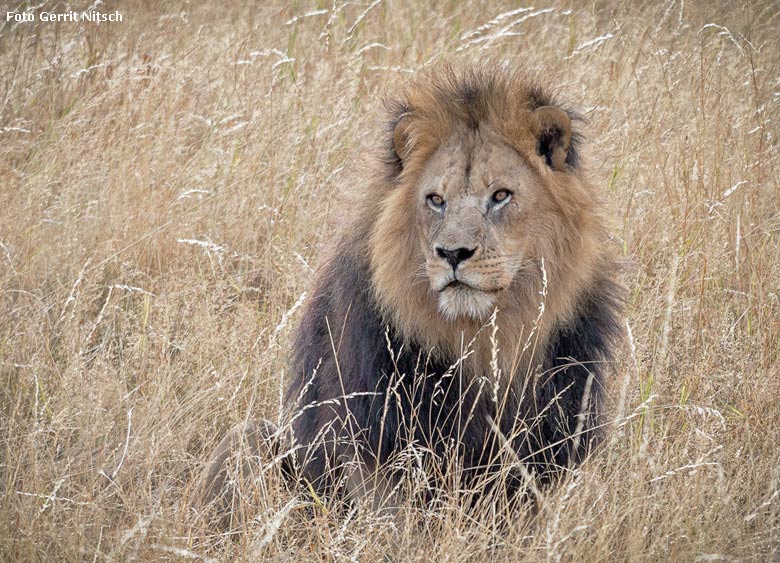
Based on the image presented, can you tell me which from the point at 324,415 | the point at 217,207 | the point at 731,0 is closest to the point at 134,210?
the point at 217,207

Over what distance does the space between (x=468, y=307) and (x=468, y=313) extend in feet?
0.09

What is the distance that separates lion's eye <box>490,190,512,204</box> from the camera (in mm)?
3346

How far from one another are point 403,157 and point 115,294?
2067 mm

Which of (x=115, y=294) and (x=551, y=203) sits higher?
(x=551, y=203)

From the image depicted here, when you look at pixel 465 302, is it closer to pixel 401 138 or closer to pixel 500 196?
pixel 500 196

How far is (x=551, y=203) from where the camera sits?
3438 mm

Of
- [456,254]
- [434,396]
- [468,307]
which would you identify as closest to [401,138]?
[456,254]

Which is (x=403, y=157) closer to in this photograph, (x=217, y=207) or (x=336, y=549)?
(x=336, y=549)

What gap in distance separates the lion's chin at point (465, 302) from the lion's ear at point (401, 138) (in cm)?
60

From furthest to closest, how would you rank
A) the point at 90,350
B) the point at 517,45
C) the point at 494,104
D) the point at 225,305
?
the point at 517,45
the point at 225,305
the point at 90,350
the point at 494,104

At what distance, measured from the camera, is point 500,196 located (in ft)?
11.0

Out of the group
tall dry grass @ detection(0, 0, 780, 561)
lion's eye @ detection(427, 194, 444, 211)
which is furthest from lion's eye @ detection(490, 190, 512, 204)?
tall dry grass @ detection(0, 0, 780, 561)

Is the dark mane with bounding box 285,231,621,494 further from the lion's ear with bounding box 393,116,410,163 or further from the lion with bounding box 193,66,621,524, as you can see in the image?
the lion's ear with bounding box 393,116,410,163

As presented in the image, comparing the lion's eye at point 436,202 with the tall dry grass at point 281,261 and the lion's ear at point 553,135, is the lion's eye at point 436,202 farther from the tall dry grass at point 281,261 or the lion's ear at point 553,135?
the tall dry grass at point 281,261
